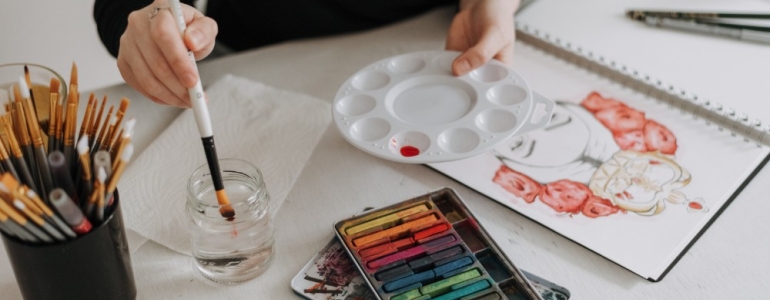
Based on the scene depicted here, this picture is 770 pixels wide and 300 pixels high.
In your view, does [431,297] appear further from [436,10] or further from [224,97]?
[436,10]

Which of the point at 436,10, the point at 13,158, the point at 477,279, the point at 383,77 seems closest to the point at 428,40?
the point at 436,10

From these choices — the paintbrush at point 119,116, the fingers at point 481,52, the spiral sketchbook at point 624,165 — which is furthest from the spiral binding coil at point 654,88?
the paintbrush at point 119,116

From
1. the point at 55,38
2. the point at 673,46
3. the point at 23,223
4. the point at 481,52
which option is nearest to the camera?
the point at 23,223

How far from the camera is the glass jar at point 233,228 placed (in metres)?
0.65

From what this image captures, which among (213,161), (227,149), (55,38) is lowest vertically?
(55,38)

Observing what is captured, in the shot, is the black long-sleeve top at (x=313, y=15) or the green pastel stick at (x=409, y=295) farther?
the black long-sleeve top at (x=313, y=15)

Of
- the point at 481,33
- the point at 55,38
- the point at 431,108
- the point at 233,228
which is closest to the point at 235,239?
the point at 233,228

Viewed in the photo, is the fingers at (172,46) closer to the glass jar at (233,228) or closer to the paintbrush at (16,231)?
the glass jar at (233,228)

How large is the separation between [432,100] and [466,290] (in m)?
0.26

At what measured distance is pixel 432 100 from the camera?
2.68 feet

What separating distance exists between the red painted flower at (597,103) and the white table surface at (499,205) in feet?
0.28

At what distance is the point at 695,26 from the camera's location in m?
0.98

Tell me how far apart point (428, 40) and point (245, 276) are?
1.53 ft

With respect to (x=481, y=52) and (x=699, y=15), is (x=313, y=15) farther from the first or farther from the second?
(x=699, y=15)
